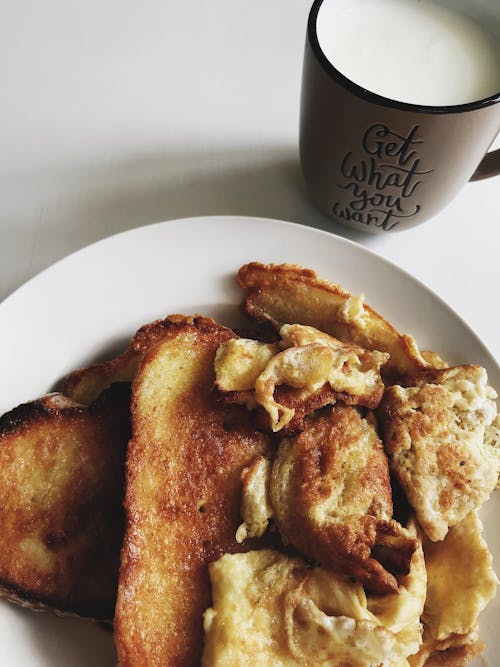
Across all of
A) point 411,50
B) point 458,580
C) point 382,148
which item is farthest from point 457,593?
point 411,50

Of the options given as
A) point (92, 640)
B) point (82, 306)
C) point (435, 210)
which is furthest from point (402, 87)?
point (92, 640)

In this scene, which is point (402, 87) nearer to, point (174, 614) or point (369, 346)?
point (369, 346)

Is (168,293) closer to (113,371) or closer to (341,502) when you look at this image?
(113,371)

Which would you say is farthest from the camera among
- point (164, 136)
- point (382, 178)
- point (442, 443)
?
point (164, 136)

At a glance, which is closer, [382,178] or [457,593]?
[457,593]

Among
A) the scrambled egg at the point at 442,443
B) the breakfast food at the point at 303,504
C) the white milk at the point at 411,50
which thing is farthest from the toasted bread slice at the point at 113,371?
the white milk at the point at 411,50

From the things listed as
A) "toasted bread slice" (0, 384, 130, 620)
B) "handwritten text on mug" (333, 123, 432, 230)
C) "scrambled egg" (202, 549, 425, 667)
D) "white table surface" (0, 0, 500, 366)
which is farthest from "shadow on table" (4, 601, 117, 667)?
"handwritten text on mug" (333, 123, 432, 230)
